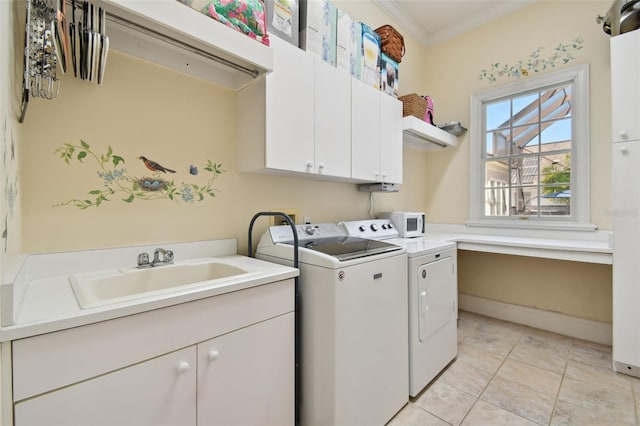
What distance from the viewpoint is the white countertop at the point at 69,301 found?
0.75 meters

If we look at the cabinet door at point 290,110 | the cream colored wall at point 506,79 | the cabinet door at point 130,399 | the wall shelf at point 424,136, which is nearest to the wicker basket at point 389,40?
the wall shelf at point 424,136

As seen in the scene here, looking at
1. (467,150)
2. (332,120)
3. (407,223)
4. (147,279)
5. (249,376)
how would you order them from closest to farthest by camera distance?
(249,376)
(147,279)
(332,120)
(407,223)
(467,150)

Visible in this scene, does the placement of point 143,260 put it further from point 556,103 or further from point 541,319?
point 556,103

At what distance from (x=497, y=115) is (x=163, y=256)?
3487 mm

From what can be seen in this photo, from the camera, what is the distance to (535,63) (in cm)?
285

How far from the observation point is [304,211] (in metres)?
2.19

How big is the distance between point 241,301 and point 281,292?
22cm

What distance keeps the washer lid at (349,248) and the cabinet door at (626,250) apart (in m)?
1.63

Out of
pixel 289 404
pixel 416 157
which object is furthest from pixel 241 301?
pixel 416 157

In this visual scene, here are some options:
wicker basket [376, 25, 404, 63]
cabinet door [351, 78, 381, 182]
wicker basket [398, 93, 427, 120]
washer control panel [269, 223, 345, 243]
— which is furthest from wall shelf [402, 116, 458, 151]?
washer control panel [269, 223, 345, 243]

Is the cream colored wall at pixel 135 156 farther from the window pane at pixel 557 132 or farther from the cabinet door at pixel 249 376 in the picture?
the window pane at pixel 557 132

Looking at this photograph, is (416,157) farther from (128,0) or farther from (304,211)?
(128,0)

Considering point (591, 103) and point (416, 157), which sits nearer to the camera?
point (591, 103)

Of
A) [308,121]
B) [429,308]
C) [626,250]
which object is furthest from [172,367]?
[626,250]
